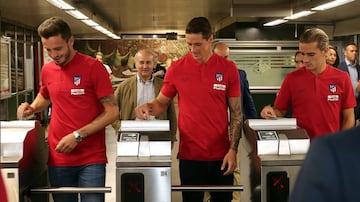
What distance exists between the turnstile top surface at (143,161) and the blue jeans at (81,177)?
0.97 feet

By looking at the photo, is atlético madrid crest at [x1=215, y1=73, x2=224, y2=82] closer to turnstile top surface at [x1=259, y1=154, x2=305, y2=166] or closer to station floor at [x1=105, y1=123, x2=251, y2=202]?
station floor at [x1=105, y1=123, x2=251, y2=202]

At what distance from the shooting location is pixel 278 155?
2.42 meters

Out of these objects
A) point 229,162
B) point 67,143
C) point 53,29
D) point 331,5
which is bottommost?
point 229,162

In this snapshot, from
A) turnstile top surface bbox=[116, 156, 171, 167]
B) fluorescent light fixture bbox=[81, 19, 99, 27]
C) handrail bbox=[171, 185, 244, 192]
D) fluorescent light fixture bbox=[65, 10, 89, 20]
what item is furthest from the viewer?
fluorescent light fixture bbox=[81, 19, 99, 27]

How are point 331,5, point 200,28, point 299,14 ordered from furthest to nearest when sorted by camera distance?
point 299,14
point 331,5
point 200,28

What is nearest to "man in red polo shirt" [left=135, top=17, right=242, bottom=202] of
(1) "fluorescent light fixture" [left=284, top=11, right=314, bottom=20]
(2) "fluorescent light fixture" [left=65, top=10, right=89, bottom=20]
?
(1) "fluorescent light fixture" [left=284, top=11, right=314, bottom=20]

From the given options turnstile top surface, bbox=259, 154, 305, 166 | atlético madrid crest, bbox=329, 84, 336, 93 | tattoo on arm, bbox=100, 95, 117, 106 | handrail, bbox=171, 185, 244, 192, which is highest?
atlético madrid crest, bbox=329, 84, 336, 93

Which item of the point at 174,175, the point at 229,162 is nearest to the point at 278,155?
the point at 229,162

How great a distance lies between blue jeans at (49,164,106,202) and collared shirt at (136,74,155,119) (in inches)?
43.4

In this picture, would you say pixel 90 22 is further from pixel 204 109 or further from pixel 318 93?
pixel 318 93

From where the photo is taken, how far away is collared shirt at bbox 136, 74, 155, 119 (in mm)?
3678

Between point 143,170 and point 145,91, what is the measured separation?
1.42 meters

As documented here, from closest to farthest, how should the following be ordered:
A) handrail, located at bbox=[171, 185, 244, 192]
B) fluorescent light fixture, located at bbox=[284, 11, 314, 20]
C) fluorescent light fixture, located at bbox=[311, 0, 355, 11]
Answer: handrail, located at bbox=[171, 185, 244, 192] < fluorescent light fixture, located at bbox=[311, 0, 355, 11] < fluorescent light fixture, located at bbox=[284, 11, 314, 20]

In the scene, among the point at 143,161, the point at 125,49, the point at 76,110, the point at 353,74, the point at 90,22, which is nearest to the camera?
the point at 143,161
